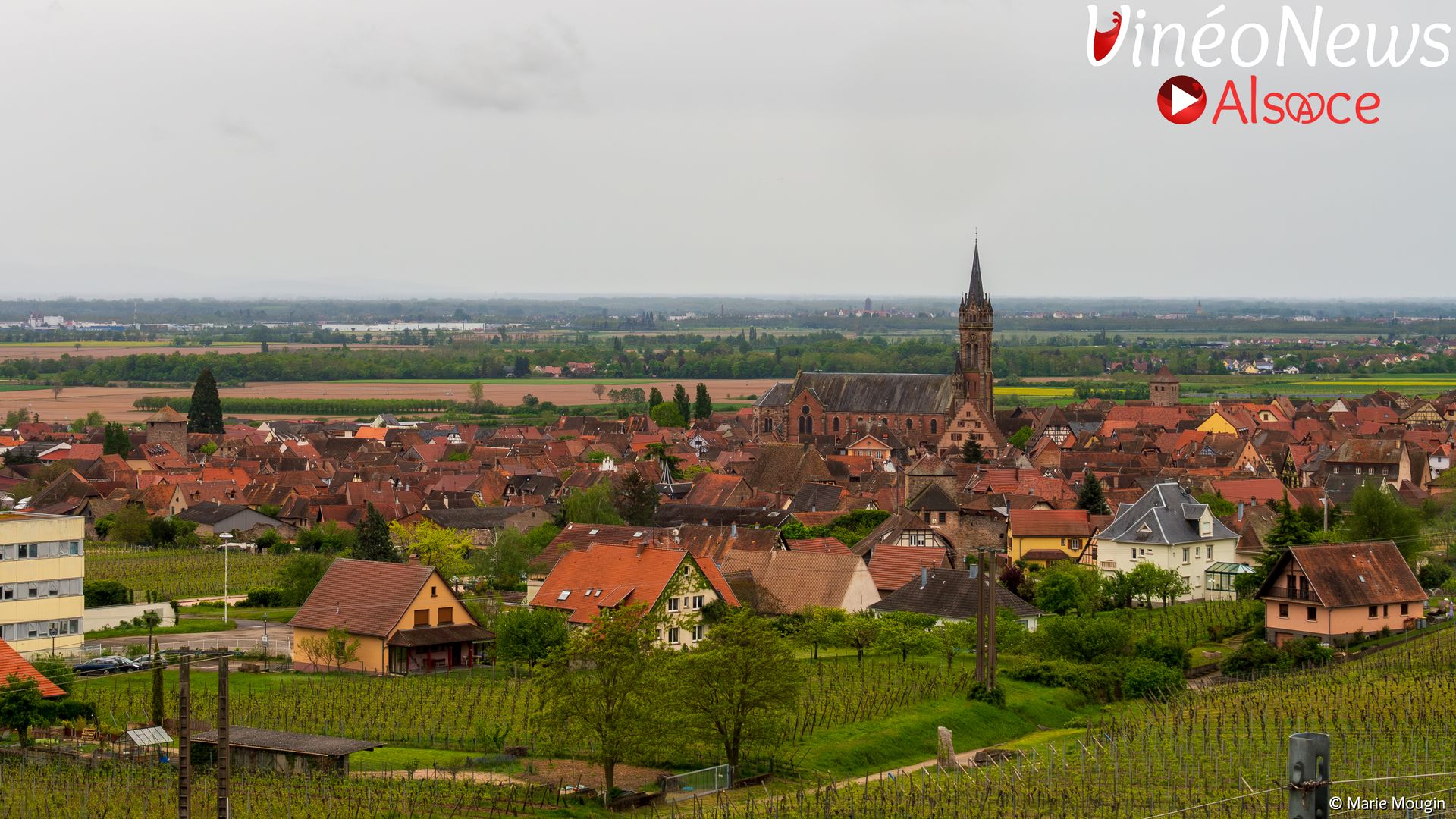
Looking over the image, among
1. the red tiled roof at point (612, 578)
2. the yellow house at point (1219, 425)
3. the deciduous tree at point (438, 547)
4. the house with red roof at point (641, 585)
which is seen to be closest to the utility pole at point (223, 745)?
the house with red roof at point (641, 585)

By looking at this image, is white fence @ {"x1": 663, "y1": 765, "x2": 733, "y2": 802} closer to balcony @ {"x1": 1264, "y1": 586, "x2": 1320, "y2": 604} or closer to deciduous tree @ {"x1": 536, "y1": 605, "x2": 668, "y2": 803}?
deciduous tree @ {"x1": 536, "y1": 605, "x2": 668, "y2": 803}

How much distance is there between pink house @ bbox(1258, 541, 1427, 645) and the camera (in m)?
43.6

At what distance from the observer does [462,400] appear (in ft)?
588

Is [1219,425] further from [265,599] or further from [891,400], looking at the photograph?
[265,599]

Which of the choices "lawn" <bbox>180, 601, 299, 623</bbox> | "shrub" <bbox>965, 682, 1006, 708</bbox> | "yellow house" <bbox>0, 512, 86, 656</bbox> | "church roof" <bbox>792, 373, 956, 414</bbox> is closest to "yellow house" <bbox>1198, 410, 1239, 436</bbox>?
"church roof" <bbox>792, 373, 956, 414</bbox>

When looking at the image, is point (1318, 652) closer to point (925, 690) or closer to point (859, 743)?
point (925, 690)

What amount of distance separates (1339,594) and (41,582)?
32.8 metres

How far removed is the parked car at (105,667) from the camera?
132ft

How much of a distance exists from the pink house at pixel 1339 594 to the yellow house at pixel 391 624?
2051 centimetres

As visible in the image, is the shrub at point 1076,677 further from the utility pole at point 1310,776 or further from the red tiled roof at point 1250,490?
the red tiled roof at point 1250,490

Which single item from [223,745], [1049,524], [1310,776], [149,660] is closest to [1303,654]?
[1049,524]

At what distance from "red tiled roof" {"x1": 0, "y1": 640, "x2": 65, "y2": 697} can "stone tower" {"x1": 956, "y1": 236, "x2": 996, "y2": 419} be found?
94.0 metres

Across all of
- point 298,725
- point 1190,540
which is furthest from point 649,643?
point 1190,540

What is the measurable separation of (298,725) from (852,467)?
205 ft
